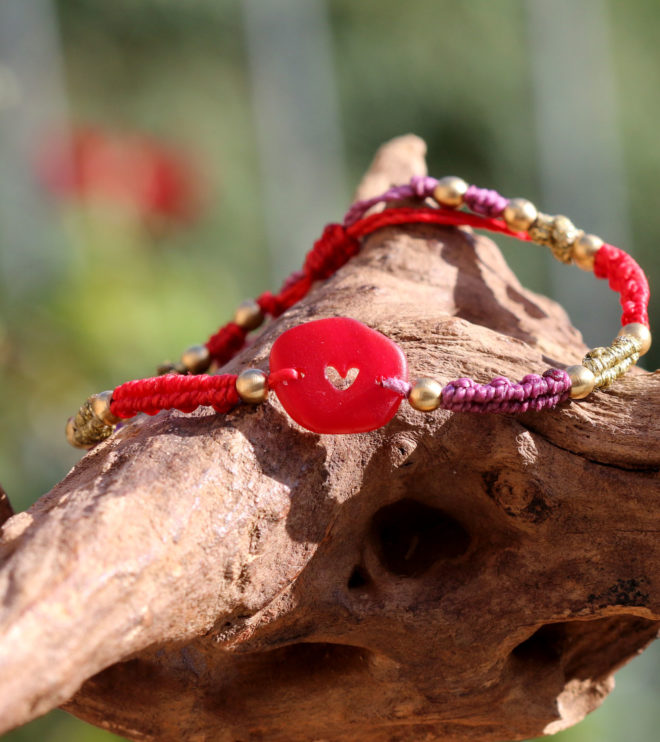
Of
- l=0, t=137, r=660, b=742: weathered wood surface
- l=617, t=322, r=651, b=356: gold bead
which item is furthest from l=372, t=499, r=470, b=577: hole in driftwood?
l=617, t=322, r=651, b=356: gold bead

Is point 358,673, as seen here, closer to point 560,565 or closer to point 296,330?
point 560,565

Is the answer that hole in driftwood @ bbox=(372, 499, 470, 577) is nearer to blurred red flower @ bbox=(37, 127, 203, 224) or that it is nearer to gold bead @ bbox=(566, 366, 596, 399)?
gold bead @ bbox=(566, 366, 596, 399)

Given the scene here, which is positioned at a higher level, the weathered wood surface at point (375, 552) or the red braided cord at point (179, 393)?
the red braided cord at point (179, 393)

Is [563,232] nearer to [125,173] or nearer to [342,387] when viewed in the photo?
[342,387]

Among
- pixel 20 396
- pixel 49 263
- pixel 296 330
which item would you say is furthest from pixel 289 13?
pixel 296 330

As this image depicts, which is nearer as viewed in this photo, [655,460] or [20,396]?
[655,460]

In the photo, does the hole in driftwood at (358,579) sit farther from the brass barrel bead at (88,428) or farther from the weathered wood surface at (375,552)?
the brass barrel bead at (88,428)

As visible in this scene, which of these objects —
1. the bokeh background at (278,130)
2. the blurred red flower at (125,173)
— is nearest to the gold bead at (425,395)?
the bokeh background at (278,130)
